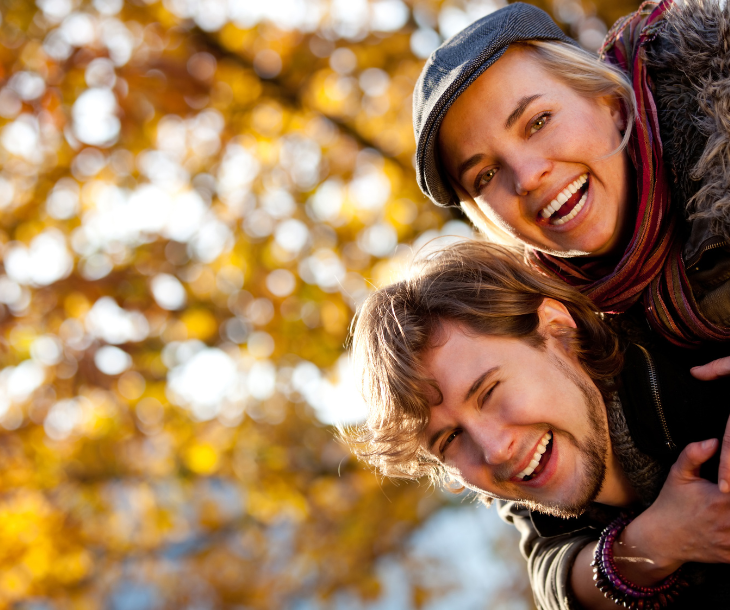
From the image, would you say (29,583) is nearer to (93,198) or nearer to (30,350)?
(30,350)

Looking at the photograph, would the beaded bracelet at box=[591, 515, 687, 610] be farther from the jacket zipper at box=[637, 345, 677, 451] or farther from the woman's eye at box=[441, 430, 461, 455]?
the woman's eye at box=[441, 430, 461, 455]

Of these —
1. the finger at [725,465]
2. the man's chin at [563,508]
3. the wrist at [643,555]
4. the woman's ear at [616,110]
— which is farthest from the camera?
the woman's ear at [616,110]

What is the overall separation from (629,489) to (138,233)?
3316 millimetres

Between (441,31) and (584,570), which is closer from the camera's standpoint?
(584,570)

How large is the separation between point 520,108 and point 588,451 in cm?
94

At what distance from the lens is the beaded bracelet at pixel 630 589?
5.76 feet

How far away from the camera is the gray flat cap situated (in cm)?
183

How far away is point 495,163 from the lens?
190cm

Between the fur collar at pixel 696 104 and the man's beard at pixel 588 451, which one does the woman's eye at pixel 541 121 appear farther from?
the man's beard at pixel 588 451

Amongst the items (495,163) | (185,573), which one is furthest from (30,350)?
(495,163)

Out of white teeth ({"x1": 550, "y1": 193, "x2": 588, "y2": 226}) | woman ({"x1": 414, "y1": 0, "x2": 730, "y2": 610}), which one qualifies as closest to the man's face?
woman ({"x1": 414, "y1": 0, "x2": 730, "y2": 610})

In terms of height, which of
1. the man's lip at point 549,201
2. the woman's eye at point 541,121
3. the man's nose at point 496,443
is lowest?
the man's nose at point 496,443

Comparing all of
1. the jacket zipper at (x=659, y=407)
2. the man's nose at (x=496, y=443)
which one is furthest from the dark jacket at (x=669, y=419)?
the man's nose at (x=496, y=443)

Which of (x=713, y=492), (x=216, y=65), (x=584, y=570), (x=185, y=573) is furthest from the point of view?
(x=185, y=573)
